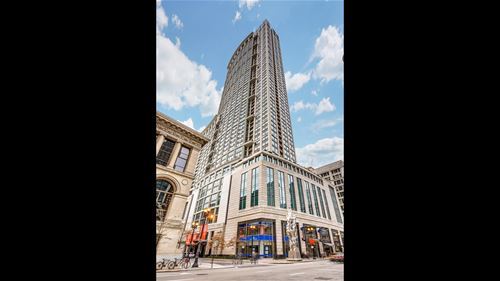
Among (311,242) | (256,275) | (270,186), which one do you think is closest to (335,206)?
(311,242)

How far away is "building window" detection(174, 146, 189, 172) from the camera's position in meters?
19.5

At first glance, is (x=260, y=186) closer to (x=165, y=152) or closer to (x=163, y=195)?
(x=165, y=152)

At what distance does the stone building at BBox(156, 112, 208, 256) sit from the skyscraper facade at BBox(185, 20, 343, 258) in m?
3.58

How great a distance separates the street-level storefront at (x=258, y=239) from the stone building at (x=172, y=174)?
1715cm

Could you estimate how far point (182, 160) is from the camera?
65.9 ft

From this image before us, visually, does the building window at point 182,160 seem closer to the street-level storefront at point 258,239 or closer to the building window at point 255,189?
the street-level storefront at point 258,239

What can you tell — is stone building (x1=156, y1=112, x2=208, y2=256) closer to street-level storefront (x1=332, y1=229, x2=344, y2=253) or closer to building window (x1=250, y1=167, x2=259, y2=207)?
building window (x1=250, y1=167, x2=259, y2=207)

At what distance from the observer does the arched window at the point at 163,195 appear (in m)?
16.5

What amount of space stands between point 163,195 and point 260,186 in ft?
73.5
